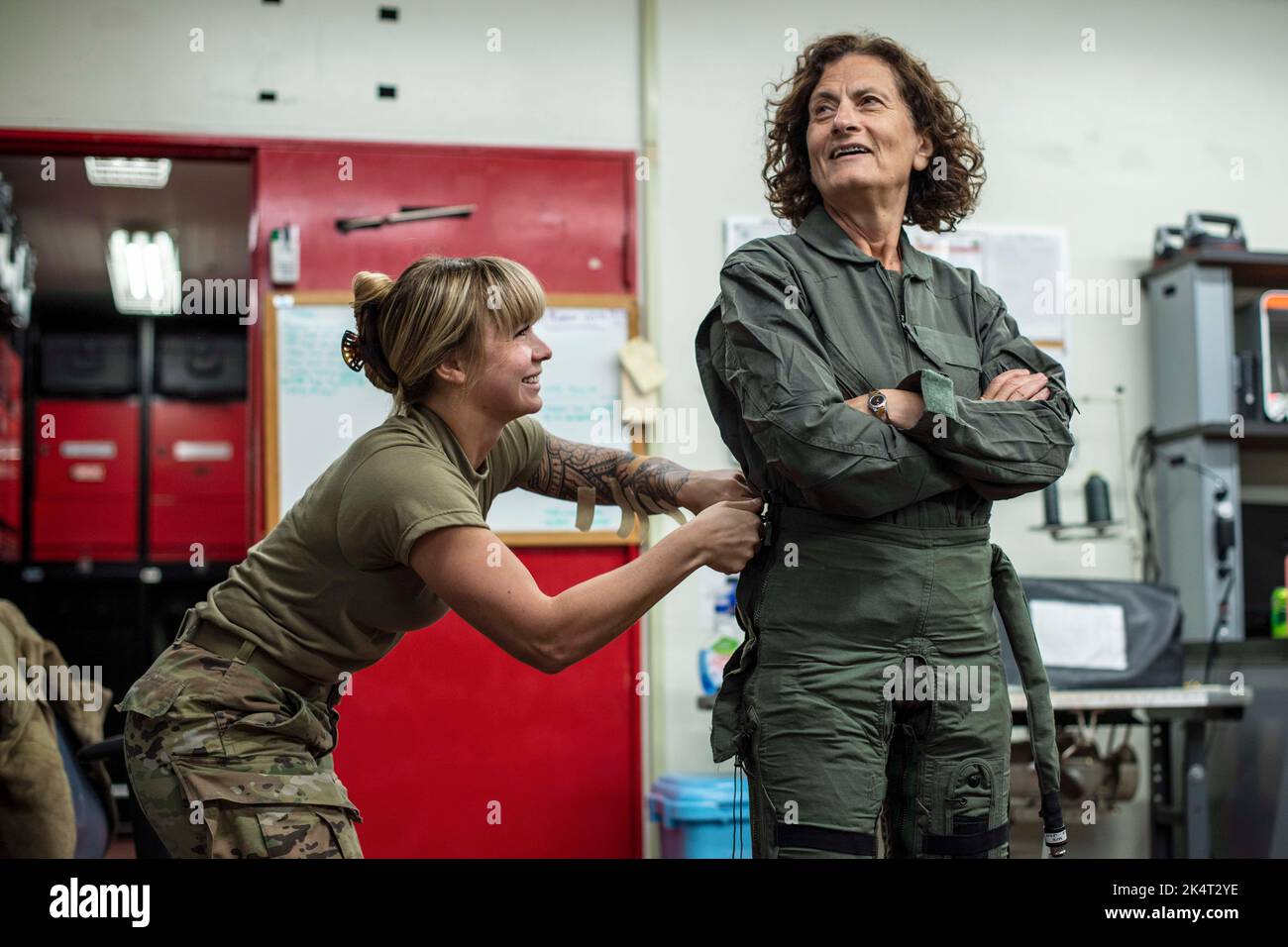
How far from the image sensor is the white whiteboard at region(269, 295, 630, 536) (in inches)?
143

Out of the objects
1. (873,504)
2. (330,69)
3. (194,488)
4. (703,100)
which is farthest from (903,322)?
(194,488)

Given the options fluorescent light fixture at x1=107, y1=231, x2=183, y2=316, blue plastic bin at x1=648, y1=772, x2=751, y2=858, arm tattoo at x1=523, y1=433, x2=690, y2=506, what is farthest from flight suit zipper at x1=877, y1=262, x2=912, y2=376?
fluorescent light fixture at x1=107, y1=231, x2=183, y2=316

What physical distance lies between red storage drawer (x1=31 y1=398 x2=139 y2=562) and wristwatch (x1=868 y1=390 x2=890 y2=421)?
17.5 ft

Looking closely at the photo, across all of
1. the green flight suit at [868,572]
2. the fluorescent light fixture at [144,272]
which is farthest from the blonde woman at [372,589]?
the fluorescent light fixture at [144,272]

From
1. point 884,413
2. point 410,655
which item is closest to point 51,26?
point 410,655

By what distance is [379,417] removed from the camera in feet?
12.2

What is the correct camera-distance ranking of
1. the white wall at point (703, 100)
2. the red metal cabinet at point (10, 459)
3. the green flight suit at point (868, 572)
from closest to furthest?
the green flight suit at point (868, 572) < the white wall at point (703, 100) < the red metal cabinet at point (10, 459)

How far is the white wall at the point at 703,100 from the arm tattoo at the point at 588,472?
1.69 m

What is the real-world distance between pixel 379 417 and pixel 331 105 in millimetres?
926

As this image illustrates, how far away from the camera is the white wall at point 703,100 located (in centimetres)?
371

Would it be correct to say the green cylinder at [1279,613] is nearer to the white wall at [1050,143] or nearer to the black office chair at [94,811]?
the white wall at [1050,143]

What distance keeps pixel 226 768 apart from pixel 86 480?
515 cm

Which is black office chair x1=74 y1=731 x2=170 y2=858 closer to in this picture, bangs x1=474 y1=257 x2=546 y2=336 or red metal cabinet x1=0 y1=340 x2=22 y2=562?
bangs x1=474 y1=257 x2=546 y2=336
